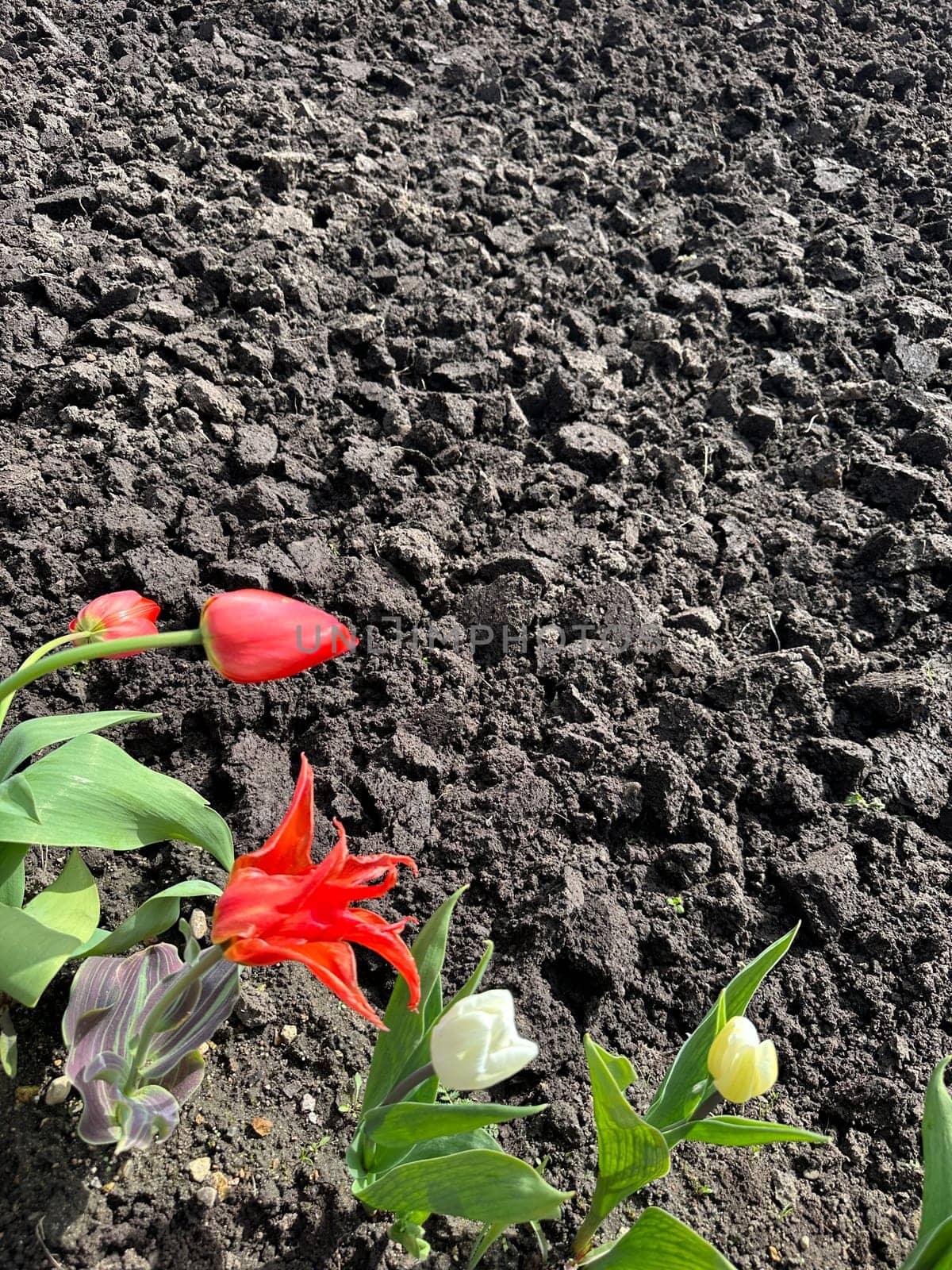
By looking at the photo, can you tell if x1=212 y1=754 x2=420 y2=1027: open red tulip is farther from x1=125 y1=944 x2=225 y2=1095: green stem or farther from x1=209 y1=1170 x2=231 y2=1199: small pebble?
x1=209 y1=1170 x2=231 y2=1199: small pebble

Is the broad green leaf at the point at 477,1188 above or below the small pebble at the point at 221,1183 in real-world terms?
above

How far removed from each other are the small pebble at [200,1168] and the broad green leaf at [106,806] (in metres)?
0.41

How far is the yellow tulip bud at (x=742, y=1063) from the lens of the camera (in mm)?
1036

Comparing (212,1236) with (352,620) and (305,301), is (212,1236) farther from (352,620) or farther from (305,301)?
(305,301)

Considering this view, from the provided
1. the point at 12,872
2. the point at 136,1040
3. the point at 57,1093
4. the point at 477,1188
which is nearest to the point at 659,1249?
the point at 477,1188

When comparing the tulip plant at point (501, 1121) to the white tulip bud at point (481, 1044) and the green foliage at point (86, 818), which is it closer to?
the white tulip bud at point (481, 1044)

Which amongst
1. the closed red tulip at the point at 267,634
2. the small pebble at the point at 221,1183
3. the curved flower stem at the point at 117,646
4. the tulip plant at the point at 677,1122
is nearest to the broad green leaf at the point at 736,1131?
the tulip plant at the point at 677,1122

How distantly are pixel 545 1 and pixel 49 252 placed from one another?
2.43 metres

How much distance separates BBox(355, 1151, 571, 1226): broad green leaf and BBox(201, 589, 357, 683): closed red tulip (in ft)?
1.83

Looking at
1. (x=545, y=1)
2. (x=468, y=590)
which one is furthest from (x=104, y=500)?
(x=545, y=1)

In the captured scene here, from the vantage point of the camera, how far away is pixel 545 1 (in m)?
3.90

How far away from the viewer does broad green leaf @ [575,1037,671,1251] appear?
107 cm

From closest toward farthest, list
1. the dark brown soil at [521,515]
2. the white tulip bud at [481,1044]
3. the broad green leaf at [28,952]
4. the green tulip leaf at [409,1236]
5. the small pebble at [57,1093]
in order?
the white tulip bud at [481,1044] → the broad green leaf at [28,952] → the green tulip leaf at [409,1236] → the small pebble at [57,1093] → the dark brown soil at [521,515]

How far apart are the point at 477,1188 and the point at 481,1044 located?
196 mm
